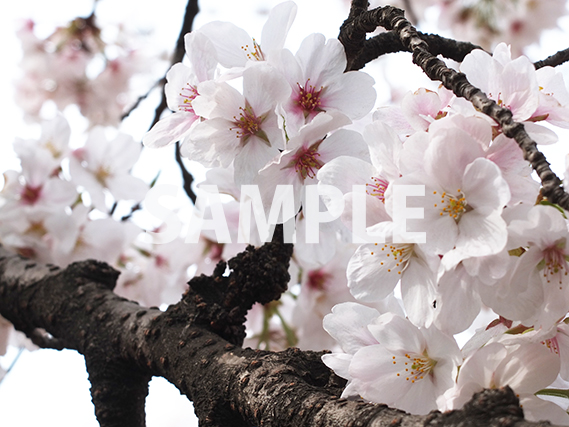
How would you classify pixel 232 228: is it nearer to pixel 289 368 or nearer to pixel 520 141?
pixel 289 368

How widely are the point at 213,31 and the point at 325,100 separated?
199mm

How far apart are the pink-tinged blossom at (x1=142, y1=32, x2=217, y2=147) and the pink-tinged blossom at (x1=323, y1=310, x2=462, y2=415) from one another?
0.40 m

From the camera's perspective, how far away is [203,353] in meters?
0.81

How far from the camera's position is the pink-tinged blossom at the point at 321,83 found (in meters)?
0.75

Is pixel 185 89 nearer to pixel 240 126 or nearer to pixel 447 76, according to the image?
pixel 240 126

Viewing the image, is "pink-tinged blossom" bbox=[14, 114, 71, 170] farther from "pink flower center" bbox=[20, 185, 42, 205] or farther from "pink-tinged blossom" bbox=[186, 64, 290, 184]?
"pink-tinged blossom" bbox=[186, 64, 290, 184]

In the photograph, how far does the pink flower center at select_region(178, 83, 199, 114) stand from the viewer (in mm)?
850

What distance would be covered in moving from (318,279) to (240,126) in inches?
34.5

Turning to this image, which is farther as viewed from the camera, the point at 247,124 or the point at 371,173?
the point at 247,124

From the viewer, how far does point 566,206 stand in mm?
431

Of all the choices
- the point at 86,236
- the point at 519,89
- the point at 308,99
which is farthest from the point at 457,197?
the point at 86,236

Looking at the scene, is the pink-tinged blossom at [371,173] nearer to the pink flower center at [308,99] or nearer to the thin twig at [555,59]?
the pink flower center at [308,99]

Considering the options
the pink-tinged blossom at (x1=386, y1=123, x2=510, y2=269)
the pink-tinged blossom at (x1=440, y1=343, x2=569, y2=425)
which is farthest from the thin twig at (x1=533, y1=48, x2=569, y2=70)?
the pink-tinged blossom at (x1=440, y1=343, x2=569, y2=425)

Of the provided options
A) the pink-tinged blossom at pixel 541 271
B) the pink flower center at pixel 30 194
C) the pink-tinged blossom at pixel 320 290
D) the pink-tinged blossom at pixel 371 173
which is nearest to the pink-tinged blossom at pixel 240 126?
the pink-tinged blossom at pixel 371 173
